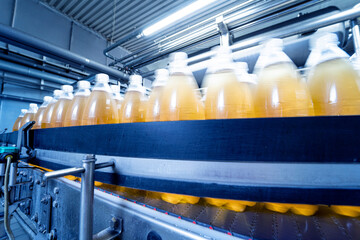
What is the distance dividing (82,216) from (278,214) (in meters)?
0.47

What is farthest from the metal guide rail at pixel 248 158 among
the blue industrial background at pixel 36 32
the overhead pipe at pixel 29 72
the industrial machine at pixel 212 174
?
the blue industrial background at pixel 36 32

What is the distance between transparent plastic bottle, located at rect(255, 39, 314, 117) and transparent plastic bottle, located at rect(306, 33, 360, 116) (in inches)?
1.0

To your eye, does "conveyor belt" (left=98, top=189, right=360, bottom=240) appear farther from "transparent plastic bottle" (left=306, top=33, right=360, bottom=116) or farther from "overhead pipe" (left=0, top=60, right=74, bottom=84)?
"overhead pipe" (left=0, top=60, right=74, bottom=84)

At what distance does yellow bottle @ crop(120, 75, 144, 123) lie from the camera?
529 millimetres

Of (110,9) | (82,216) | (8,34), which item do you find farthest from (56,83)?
(82,216)

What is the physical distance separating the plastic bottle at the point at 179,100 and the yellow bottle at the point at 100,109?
26 centimetres

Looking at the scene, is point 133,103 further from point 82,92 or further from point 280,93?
point 280,93

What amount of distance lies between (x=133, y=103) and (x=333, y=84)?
1.80 feet

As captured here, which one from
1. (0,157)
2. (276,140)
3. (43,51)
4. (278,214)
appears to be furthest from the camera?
(43,51)

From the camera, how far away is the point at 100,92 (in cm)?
59

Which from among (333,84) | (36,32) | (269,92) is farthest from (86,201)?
(36,32)

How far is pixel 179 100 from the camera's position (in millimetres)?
409

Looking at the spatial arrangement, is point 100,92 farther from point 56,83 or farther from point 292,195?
point 56,83

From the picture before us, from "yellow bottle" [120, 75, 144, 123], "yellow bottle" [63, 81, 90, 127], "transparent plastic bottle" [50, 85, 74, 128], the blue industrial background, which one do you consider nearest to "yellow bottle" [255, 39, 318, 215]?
"yellow bottle" [120, 75, 144, 123]
